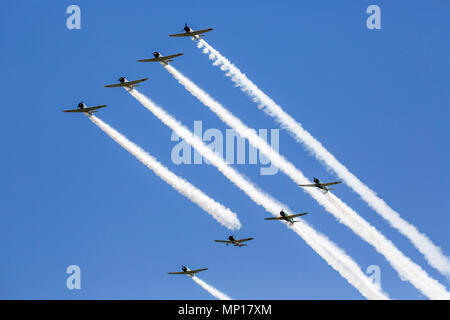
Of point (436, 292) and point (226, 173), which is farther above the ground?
point (226, 173)

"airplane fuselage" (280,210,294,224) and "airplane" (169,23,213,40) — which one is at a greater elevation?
"airplane" (169,23,213,40)

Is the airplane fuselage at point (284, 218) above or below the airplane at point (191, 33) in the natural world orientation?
below

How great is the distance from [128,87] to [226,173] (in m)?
17.8

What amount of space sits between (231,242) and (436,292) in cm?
2895
